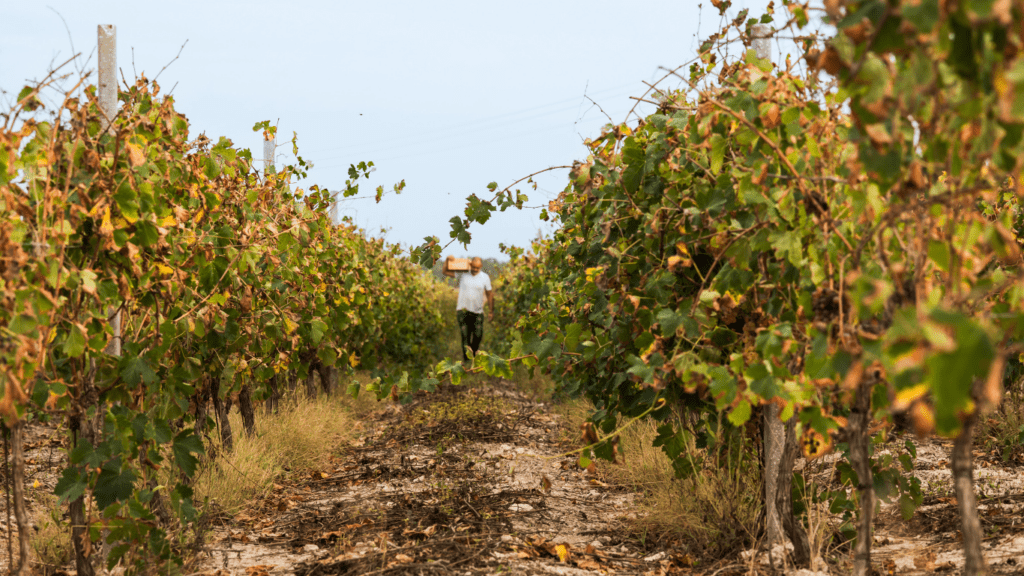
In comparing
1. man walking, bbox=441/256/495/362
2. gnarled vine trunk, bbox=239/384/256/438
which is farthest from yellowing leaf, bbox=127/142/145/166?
man walking, bbox=441/256/495/362

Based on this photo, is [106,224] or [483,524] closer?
[106,224]

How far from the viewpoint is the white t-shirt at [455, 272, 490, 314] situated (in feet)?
34.4

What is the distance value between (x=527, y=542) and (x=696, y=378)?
1749 mm

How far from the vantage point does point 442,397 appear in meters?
9.87

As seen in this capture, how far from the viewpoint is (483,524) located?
153 inches

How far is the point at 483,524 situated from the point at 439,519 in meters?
0.33

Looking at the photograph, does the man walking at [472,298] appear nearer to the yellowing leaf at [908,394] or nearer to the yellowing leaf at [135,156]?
the yellowing leaf at [135,156]

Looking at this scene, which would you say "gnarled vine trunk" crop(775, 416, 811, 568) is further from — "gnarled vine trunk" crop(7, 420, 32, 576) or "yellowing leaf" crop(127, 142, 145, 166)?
"gnarled vine trunk" crop(7, 420, 32, 576)

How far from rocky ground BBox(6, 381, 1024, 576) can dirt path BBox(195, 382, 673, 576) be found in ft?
0.04

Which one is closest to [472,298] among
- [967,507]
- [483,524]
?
[483,524]

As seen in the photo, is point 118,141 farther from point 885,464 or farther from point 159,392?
point 885,464

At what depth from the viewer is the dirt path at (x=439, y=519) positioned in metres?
3.40

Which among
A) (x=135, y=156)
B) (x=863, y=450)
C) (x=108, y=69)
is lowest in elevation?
(x=863, y=450)

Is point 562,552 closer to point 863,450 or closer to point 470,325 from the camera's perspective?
point 863,450
